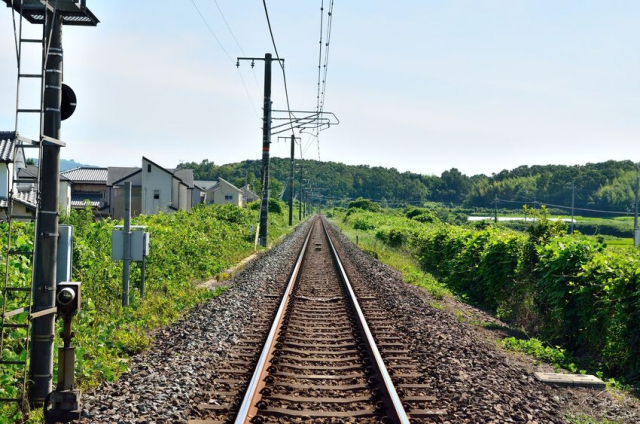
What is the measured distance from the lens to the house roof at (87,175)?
A: 71.8 metres

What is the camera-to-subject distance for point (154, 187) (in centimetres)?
6134

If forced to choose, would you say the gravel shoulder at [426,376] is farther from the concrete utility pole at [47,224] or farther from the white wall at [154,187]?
the white wall at [154,187]

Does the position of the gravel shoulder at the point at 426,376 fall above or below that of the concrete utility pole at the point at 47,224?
below

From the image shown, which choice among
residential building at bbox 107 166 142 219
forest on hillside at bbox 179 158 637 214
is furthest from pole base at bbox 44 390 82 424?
forest on hillside at bbox 179 158 637 214

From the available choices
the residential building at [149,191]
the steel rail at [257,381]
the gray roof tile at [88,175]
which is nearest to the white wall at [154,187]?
the residential building at [149,191]

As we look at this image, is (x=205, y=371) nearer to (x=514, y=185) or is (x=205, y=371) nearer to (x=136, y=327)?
(x=136, y=327)

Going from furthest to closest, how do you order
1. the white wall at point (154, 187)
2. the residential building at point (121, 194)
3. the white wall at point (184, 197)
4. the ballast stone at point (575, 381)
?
the white wall at point (184, 197) < the white wall at point (154, 187) < the residential building at point (121, 194) < the ballast stone at point (575, 381)

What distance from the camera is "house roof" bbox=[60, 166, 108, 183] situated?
236 ft

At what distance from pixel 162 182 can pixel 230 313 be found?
5272 cm

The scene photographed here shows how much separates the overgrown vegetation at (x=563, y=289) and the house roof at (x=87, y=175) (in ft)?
208

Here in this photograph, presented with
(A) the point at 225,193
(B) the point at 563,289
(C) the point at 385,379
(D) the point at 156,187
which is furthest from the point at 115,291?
(A) the point at 225,193

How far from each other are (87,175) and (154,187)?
1741 cm

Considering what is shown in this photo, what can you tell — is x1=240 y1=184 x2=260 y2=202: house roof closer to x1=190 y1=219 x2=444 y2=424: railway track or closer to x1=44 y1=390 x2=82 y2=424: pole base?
x1=190 y1=219 x2=444 y2=424: railway track

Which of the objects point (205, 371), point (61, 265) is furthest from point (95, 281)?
point (61, 265)
